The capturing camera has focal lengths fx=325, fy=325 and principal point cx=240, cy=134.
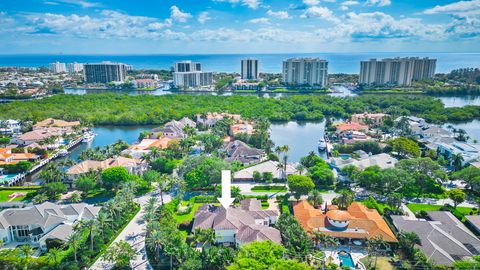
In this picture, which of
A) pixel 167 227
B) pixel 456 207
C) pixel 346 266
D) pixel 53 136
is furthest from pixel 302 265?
pixel 53 136

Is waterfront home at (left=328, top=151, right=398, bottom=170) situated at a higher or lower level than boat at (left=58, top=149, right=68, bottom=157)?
higher

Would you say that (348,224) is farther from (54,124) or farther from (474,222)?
(54,124)

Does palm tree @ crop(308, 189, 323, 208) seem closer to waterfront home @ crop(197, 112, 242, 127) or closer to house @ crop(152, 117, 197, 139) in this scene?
house @ crop(152, 117, 197, 139)

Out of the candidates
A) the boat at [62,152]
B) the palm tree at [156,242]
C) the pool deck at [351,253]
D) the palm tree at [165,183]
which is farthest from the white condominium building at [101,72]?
the pool deck at [351,253]

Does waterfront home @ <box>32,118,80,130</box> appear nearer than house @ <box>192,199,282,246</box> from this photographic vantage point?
No

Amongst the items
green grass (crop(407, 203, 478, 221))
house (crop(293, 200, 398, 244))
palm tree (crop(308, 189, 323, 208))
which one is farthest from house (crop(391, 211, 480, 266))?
palm tree (crop(308, 189, 323, 208))

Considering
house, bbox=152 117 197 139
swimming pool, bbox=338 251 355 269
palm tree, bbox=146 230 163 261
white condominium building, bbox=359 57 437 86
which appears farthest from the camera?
white condominium building, bbox=359 57 437 86
